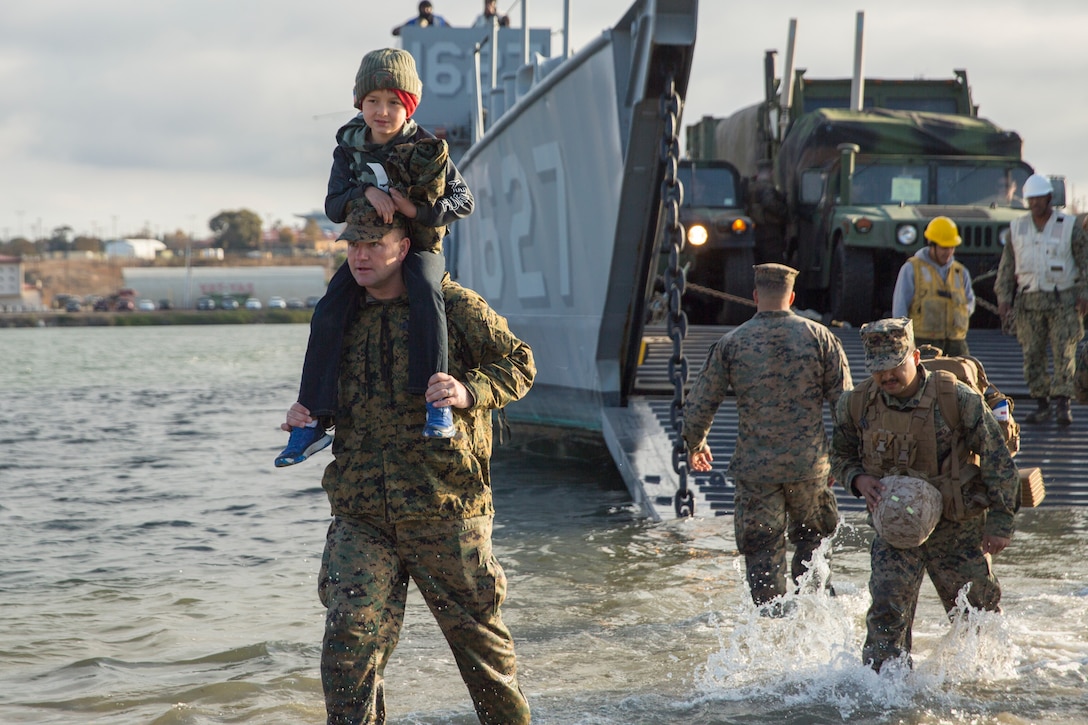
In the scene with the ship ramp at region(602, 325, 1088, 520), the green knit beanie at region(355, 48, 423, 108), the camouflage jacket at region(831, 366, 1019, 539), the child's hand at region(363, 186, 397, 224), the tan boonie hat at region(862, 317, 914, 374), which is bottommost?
the ship ramp at region(602, 325, 1088, 520)

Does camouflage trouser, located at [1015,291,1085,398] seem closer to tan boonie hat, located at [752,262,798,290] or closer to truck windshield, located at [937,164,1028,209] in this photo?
truck windshield, located at [937,164,1028,209]

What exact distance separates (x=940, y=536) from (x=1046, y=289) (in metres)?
4.85

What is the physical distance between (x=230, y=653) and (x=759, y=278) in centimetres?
293

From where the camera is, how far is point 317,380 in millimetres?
3633

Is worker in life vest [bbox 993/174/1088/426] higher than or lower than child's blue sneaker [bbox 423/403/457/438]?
higher

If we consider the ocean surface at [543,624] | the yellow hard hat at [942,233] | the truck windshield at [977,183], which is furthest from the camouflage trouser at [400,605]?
the truck windshield at [977,183]

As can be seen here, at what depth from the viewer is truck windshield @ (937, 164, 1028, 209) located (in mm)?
12406

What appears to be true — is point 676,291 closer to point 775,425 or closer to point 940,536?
point 775,425

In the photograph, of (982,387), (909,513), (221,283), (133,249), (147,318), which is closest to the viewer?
(909,513)

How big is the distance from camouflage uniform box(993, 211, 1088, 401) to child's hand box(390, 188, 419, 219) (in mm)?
6465

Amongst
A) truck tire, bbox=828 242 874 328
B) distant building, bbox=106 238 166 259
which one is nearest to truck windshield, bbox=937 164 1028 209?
truck tire, bbox=828 242 874 328

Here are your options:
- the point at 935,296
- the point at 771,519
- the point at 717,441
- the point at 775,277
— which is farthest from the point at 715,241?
the point at 771,519

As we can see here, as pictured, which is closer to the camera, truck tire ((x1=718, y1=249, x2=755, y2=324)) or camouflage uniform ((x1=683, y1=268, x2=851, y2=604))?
camouflage uniform ((x1=683, y1=268, x2=851, y2=604))

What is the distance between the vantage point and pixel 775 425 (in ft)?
18.0
